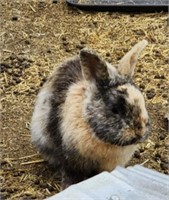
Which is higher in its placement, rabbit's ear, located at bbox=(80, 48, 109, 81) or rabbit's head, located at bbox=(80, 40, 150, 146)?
rabbit's ear, located at bbox=(80, 48, 109, 81)

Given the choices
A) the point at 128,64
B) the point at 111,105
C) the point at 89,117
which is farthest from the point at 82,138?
the point at 128,64

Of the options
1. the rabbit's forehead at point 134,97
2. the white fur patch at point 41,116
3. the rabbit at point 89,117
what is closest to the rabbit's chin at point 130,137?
the rabbit at point 89,117

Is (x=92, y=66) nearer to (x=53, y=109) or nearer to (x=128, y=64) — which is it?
(x=128, y=64)

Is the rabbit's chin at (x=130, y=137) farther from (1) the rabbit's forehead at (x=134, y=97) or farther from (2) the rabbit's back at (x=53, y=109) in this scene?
(2) the rabbit's back at (x=53, y=109)

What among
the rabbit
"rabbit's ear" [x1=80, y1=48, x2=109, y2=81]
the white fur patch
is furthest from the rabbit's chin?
the white fur patch

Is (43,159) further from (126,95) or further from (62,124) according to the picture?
(126,95)

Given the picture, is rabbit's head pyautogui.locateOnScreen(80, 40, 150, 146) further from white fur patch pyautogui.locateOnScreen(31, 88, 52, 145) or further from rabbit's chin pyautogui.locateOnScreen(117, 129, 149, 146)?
white fur patch pyautogui.locateOnScreen(31, 88, 52, 145)

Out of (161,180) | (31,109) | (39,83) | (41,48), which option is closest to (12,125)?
(31,109)

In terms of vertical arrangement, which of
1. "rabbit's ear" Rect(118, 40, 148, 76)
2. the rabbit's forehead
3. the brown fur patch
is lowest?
the brown fur patch
